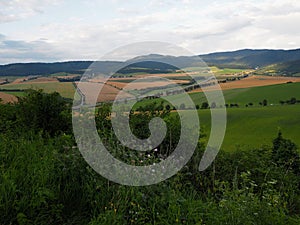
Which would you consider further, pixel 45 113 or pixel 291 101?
pixel 291 101

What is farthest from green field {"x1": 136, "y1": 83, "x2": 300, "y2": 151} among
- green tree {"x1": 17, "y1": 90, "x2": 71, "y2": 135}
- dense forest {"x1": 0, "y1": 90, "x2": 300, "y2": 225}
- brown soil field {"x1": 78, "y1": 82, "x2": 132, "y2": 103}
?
dense forest {"x1": 0, "y1": 90, "x2": 300, "y2": 225}

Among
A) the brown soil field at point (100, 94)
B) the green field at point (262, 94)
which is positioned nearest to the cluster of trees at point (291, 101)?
the green field at point (262, 94)

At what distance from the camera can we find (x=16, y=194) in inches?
147

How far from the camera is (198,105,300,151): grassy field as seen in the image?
167 ft

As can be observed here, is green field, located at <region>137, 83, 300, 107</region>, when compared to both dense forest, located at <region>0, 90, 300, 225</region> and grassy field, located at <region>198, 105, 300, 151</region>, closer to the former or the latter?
grassy field, located at <region>198, 105, 300, 151</region>

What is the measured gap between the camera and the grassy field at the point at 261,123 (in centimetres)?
5103

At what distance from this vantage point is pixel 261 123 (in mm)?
57844

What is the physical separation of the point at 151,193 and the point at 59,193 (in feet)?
3.55

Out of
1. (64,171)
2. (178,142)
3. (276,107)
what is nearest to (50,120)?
(178,142)

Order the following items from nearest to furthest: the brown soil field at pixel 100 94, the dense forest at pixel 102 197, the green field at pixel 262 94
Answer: the dense forest at pixel 102 197 → the brown soil field at pixel 100 94 → the green field at pixel 262 94

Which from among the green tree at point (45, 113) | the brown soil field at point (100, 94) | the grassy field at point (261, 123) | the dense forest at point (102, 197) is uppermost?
the brown soil field at point (100, 94)

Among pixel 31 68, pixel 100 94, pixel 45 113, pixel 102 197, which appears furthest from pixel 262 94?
pixel 102 197

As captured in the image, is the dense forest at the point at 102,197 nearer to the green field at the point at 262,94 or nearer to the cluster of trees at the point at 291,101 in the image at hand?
the green field at the point at 262,94

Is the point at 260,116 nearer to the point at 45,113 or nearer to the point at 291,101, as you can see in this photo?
the point at 291,101
